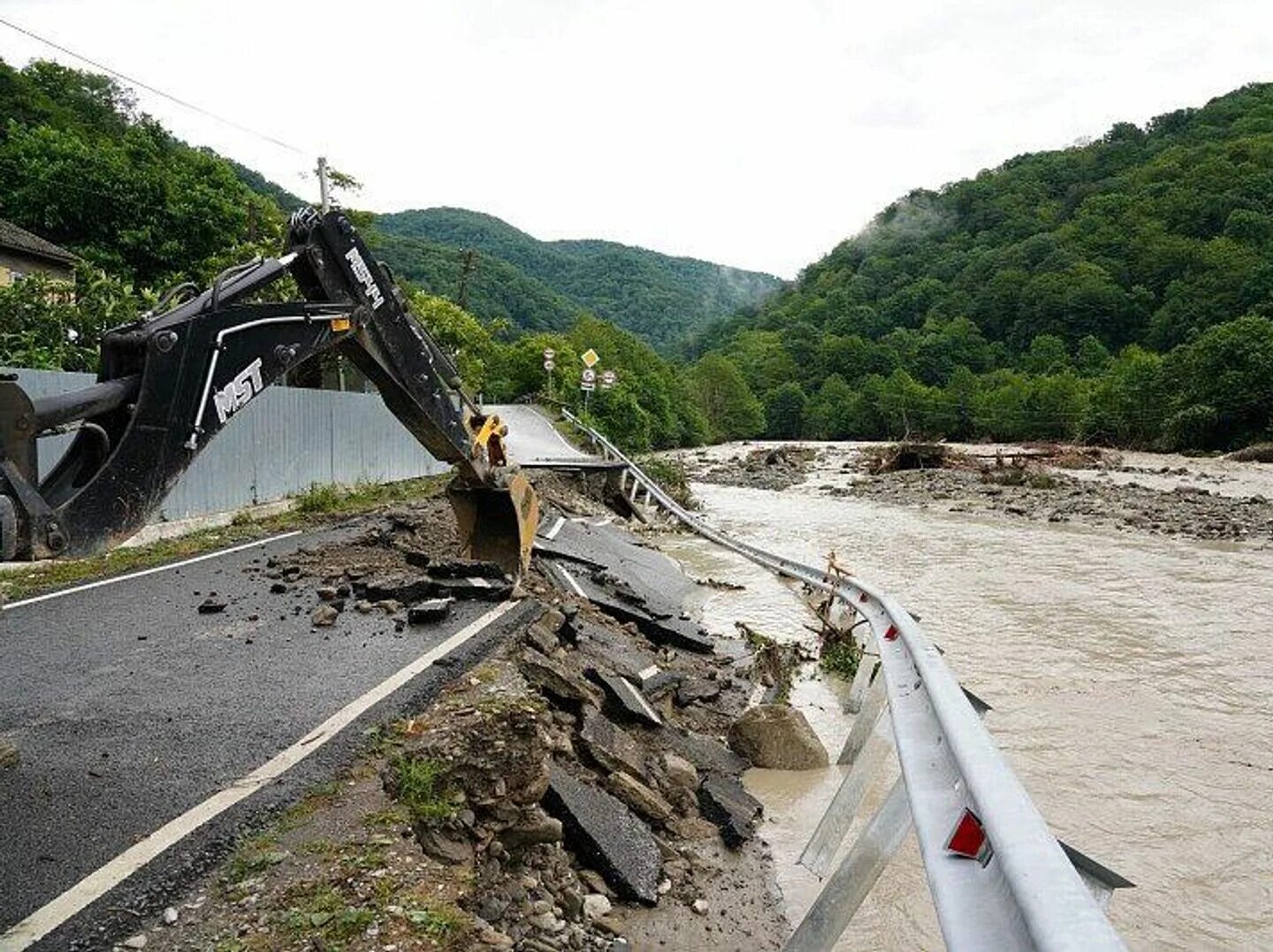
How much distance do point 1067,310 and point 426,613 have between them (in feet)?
335

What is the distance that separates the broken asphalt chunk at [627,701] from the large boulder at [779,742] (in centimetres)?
80

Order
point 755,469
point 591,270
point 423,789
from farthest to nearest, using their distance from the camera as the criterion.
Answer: point 591,270, point 755,469, point 423,789

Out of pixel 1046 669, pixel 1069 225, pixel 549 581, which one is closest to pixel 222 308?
pixel 549 581

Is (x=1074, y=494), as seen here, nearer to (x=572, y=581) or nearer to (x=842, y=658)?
(x=842, y=658)

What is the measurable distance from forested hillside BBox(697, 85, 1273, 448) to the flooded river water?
41.8m

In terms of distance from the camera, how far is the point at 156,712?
16.6 feet

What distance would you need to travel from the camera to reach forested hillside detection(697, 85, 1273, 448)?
183 feet

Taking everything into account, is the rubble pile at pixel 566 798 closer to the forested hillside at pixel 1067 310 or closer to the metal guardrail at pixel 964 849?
the metal guardrail at pixel 964 849

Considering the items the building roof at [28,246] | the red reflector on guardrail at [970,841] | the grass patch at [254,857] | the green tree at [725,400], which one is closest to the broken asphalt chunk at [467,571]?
the grass patch at [254,857]

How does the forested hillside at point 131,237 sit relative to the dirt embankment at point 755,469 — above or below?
above

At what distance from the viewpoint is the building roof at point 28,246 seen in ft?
98.5

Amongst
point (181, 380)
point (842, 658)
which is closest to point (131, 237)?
point (842, 658)

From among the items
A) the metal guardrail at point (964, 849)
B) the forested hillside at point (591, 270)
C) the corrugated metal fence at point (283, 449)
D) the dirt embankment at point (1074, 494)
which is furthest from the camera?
the forested hillside at point (591, 270)

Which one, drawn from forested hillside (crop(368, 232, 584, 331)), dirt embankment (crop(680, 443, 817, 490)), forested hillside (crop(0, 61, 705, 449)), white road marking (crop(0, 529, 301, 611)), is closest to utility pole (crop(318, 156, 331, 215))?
forested hillside (crop(0, 61, 705, 449))
